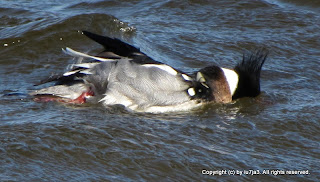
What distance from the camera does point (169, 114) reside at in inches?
248

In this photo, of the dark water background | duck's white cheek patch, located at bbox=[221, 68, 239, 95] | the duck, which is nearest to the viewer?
the dark water background

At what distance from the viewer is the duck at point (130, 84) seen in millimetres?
6332

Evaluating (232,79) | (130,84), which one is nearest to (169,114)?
(130,84)

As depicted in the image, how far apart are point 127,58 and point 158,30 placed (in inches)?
111

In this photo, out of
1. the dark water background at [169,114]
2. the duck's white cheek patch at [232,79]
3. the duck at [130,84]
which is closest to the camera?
the dark water background at [169,114]

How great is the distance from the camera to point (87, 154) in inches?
194

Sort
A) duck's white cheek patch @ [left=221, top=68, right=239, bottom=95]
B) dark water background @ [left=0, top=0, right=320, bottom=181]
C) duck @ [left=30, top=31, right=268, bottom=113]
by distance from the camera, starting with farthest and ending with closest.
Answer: duck's white cheek patch @ [left=221, top=68, right=239, bottom=95]
duck @ [left=30, top=31, right=268, bottom=113]
dark water background @ [left=0, top=0, right=320, bottom=181]

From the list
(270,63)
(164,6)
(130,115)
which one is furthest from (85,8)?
(130,115)

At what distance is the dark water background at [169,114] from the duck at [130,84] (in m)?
0.15

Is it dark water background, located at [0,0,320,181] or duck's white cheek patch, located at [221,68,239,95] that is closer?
dark water background, located at [0,0,320,181]

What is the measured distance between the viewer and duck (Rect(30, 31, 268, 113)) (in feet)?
20.8

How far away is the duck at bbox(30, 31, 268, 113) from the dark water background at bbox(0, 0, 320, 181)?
0.15 m

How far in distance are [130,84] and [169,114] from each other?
1.71 feet

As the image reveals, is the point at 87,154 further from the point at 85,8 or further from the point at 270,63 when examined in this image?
the point at 85,8
